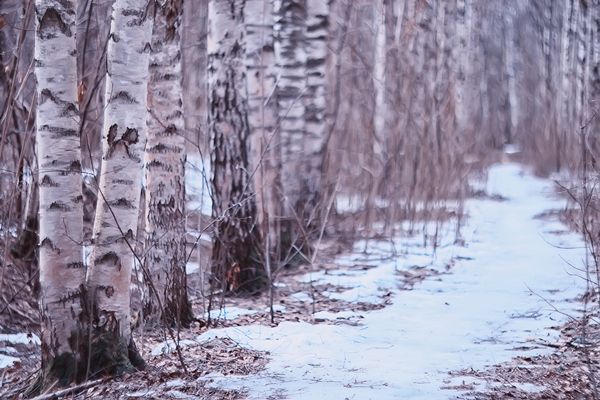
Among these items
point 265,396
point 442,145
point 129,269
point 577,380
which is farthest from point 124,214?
point 442,145

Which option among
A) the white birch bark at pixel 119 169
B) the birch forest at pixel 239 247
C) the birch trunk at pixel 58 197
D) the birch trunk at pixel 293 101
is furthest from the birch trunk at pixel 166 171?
the birch trunk at pixel 293 101

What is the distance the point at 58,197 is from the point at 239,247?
2781 millimetres

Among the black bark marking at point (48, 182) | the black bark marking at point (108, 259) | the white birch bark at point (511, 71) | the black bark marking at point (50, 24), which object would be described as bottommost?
the black bark marking at point (108, 259)

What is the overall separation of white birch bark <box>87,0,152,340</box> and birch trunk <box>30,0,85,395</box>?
0.45 ft

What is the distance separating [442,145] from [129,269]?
7328 mm

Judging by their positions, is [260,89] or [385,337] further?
[260,89]

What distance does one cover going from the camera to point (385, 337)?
5090mm

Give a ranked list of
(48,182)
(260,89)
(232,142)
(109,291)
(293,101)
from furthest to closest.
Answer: (293,101)
(260,89)
(232,142)
(109,291)
(48,182)

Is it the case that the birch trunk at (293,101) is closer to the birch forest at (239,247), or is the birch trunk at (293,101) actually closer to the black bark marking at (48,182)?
the birch forest at (239,247)

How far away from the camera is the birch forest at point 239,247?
3.81 metres

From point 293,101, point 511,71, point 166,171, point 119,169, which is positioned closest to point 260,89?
point 293,101

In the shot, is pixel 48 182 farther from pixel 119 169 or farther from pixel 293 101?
pixel 293 101

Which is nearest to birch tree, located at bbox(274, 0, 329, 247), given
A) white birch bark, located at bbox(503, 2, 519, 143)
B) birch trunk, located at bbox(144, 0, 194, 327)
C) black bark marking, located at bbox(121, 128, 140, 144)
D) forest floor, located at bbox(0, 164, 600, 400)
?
forest floor, located at bbox(0, 164, 600, 400)

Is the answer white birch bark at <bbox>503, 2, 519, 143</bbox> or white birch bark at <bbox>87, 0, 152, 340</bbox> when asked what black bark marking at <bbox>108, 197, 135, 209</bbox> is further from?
white birch bark at <bbox>503, 2, 519, 143</bbox>
